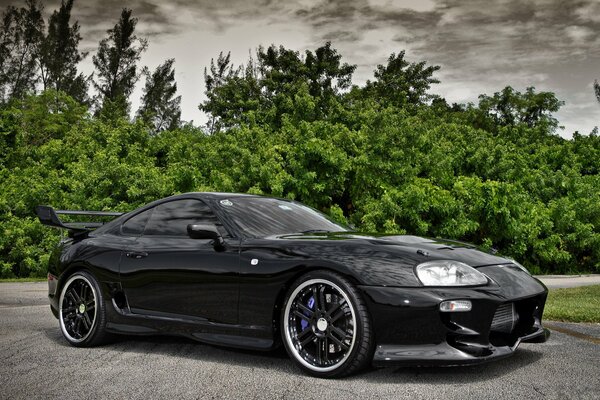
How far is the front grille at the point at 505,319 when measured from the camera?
429 centimetres

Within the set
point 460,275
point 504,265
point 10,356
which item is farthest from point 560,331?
point 10,356

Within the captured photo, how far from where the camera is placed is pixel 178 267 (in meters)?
5.22

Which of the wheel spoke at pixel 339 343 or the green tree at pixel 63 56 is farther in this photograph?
the green tree at pixel 63 56

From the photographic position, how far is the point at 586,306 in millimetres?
8438

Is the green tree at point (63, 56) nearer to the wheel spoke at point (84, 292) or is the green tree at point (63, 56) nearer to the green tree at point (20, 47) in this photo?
the green tree at point (20, 47)

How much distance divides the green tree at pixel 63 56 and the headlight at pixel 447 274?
191 ft

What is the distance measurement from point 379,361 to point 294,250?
3.26 ft

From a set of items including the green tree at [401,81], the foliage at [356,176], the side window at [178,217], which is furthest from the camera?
the green tree at [401,81]

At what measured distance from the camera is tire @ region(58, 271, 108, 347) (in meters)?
5.80

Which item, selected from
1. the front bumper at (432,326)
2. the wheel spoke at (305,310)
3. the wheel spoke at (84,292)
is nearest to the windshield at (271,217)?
the wheel spoke at (305,310)

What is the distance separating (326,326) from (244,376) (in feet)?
2.28

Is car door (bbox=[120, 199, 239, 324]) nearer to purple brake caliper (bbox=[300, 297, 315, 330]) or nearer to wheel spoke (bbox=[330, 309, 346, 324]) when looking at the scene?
purple brake caliper (bbox=[300, 297, 315, 330])

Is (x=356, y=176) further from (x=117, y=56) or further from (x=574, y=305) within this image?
(x=117, y=56)

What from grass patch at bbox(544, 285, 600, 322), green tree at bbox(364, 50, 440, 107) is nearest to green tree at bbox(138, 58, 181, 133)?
green tree at bbox(364, 50, 440, 107)
